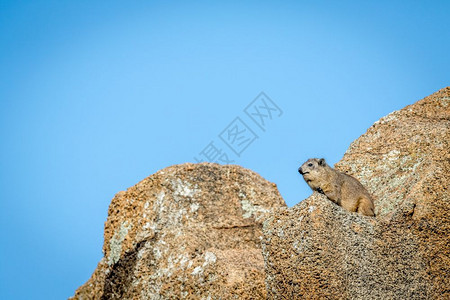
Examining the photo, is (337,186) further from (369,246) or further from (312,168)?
(369,246)

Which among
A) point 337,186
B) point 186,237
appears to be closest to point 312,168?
point 337,186

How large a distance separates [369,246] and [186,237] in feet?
10.4

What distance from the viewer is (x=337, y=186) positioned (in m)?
11.5

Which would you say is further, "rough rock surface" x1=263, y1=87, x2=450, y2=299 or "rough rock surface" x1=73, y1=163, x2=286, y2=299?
"rough rock surface" x1=73, y1=163, x2=286, y2=299

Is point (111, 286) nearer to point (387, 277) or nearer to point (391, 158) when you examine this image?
point (387, 277)

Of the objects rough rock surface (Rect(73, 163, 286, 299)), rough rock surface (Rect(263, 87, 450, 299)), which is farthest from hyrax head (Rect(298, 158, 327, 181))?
rough rock surface (Rect(263, 87, 450, 299))

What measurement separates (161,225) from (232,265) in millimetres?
1620

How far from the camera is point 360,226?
8773 mm

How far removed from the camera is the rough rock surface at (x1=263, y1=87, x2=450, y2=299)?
8.14 m

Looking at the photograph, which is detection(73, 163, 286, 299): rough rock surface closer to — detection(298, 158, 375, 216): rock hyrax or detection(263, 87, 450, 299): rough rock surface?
detection(263, 87, 450, 299): rough rock surface

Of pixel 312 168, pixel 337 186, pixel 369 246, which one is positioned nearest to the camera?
pixel 369 246

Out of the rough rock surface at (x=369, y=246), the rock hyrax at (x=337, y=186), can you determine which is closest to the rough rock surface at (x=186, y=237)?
the rough rock surface at (x=369, y=246)

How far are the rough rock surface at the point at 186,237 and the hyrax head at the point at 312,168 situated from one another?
1223 mm

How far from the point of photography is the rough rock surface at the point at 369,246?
8141 mm
